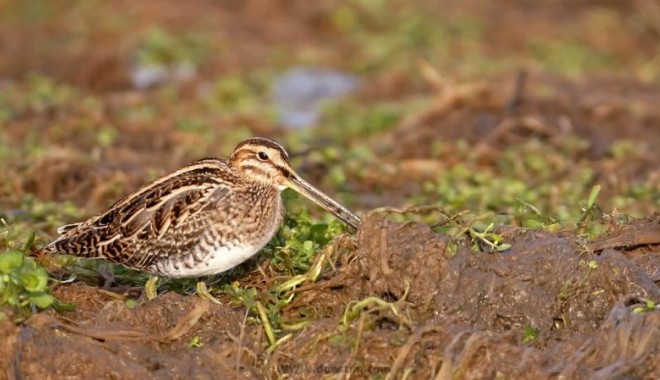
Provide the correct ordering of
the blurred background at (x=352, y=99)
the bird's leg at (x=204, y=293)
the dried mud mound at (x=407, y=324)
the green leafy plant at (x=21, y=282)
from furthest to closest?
the blurred background at (x=352, y=99), the bird's leg at (x=204, y=293), the green leafy plant at (x=21, y=282), the dried mud mound at (x=407, y=324)

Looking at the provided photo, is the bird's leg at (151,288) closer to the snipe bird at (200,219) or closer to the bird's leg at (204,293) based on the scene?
the snipe bird at (200,219)

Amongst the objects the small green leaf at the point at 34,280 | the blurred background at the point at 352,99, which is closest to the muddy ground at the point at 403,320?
the small green leaf at the point at 34,280

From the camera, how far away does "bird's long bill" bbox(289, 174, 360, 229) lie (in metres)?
6.52

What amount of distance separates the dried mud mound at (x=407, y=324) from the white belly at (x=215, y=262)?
19cm

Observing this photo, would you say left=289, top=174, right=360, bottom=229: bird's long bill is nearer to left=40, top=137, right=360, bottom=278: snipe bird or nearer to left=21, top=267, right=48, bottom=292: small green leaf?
left=40, top=137, right=360, bottom=278: snipe bird

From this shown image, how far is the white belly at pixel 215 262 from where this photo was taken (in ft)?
20.1

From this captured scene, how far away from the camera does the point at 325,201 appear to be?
21.5 feet

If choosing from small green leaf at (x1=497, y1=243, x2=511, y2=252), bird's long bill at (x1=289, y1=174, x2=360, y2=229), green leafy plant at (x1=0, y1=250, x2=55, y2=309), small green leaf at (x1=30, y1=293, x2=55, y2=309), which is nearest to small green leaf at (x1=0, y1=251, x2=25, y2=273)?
green leafy plant at (x1=0, y1=250, x2=55, y2=309)

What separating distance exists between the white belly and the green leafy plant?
0.74 metres

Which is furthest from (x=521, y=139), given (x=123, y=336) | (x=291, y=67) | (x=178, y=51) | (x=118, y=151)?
(x=123, y=336)

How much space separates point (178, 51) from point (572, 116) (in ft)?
16.5

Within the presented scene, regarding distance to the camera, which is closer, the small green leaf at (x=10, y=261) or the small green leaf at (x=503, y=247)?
the small green leaf at (x=10, y=261)

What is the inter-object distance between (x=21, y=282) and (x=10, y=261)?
10 centimetres

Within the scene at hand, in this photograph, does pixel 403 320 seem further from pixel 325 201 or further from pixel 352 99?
pixel 352 99
